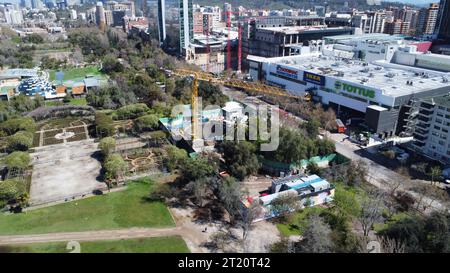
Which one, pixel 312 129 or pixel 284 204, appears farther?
pixel 312 129

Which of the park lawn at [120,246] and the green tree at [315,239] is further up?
the green tree at [315,239]

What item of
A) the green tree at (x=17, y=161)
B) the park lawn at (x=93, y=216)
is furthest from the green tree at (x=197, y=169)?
the green tree at (x=17, y=161)

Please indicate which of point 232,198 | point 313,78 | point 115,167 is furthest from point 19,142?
point 313,78

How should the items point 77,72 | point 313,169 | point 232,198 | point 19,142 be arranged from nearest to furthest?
1. point 232,198
2. point 313,169
3. point 19,142
4. point 77,72

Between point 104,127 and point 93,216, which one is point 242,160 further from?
point 104,127

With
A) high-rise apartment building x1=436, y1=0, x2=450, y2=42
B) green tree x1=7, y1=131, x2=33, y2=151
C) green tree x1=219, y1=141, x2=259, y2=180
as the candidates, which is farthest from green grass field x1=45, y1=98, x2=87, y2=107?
high-rise apartment building x1=436, y1=0, x2=450, y2=42

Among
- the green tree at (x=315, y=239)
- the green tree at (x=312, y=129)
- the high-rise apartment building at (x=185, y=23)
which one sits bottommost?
the green tree at (x=315, y=239)

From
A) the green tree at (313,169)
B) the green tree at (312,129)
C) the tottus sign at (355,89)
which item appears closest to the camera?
the green tree at (313,169)

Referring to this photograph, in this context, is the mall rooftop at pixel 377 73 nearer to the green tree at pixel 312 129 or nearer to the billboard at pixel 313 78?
the billboard at pixel 313 78
